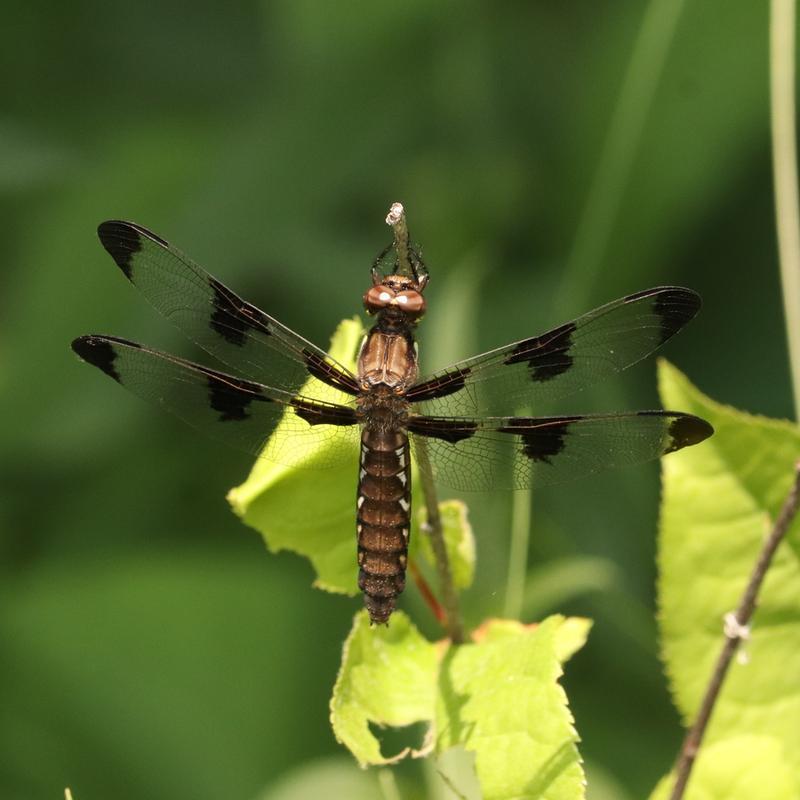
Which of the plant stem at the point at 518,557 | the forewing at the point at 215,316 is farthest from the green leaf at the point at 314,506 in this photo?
the plant stem at the point at 518,557

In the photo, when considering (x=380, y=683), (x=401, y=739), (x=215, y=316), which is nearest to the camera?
(x=380, y=683)

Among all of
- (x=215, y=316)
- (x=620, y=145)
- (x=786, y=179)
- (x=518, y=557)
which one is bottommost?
(x=518, y=557)

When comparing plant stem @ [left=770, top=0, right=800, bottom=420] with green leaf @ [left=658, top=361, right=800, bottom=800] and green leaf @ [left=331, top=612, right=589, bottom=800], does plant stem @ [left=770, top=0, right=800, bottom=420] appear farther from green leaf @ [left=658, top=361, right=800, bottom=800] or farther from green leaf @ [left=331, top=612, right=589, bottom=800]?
green leaf @ [left=331, top=612, right=589, bottom=800]

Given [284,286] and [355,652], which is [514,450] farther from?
[284,286]

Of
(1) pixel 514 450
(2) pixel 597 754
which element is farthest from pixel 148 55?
(2) pixel 597 754

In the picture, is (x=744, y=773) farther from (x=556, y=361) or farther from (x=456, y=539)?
(x=556, y=361)

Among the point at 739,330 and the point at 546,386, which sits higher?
the point at 739,330

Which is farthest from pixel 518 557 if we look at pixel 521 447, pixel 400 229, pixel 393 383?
pixel 400 229
